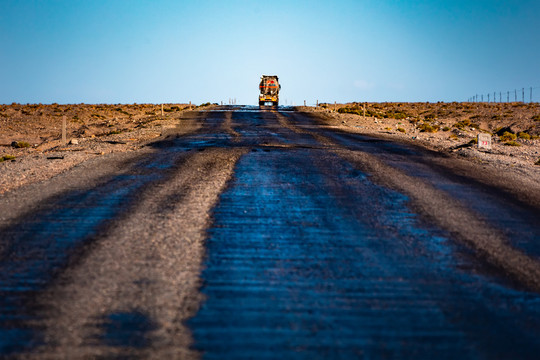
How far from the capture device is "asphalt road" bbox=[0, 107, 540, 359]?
143 inches

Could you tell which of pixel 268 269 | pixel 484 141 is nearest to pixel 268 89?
pixel 484 141

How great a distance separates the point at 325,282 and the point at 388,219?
9.01ft

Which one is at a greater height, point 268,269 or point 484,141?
point 484,141

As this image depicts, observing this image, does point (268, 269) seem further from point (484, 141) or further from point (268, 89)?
point (268, 89)

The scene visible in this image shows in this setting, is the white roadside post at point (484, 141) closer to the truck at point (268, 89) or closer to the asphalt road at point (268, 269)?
the asphalt road at point (268, 269)

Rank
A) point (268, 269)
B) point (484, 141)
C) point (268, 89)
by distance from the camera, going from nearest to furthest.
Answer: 1. point (268, 269)
2. point (484, 141)
3. point (268, 89)

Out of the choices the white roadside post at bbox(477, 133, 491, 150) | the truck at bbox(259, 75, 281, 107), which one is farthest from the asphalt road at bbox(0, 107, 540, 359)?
the truck at bbox(259, 75, 281, 107)

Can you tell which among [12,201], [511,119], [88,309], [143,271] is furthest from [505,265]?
[511,119]

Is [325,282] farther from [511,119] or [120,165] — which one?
[511,119]

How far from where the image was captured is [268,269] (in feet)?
17.0

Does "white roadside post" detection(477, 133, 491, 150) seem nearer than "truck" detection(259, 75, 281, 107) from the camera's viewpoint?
Yes

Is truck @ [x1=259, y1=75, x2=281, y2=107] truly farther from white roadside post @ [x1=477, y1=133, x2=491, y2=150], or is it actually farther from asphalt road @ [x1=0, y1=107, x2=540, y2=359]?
asphalt road @ [x1=0, y1=107, x2=540, y2=359]

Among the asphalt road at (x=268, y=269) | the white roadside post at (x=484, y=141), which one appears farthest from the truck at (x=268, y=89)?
the asphalt road at (x=268, y=269)

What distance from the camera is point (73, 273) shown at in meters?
4.92
